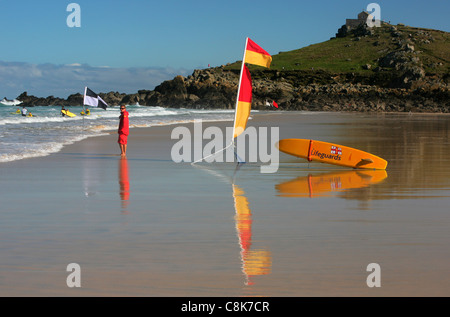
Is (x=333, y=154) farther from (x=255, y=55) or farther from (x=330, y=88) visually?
(x=330, y=88)

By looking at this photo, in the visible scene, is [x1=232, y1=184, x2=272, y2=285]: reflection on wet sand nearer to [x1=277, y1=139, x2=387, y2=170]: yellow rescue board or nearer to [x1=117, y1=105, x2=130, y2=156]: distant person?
[x1=277, y1=139, x2=387, y2=170]: yellow rescue board

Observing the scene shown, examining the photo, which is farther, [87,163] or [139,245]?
[87,163]

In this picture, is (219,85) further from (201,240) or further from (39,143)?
(201,240)

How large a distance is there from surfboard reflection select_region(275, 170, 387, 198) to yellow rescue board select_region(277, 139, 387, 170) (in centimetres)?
22

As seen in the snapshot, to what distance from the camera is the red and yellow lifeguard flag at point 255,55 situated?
14.2 m

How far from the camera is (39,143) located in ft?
69.4

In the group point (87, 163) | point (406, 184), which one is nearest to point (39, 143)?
point (87, 163)

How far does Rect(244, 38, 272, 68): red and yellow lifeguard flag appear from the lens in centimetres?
1416

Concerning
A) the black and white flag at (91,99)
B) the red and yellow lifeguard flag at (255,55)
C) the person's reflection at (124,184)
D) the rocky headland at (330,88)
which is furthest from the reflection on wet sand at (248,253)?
the rocky headland at (330,88)

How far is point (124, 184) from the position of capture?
11383 mm

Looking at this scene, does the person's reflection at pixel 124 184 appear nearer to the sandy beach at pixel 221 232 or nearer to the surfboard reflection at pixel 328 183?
the sandy beach at pixel 221 232

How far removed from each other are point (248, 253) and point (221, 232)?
1048 millimetres

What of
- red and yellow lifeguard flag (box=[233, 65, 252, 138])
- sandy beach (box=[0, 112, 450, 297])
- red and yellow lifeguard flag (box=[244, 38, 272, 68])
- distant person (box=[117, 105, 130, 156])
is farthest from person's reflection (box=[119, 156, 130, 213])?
red and yellow lifeguard flag (box=[244, 38, 272, 68])

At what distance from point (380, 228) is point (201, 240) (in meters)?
2.37
